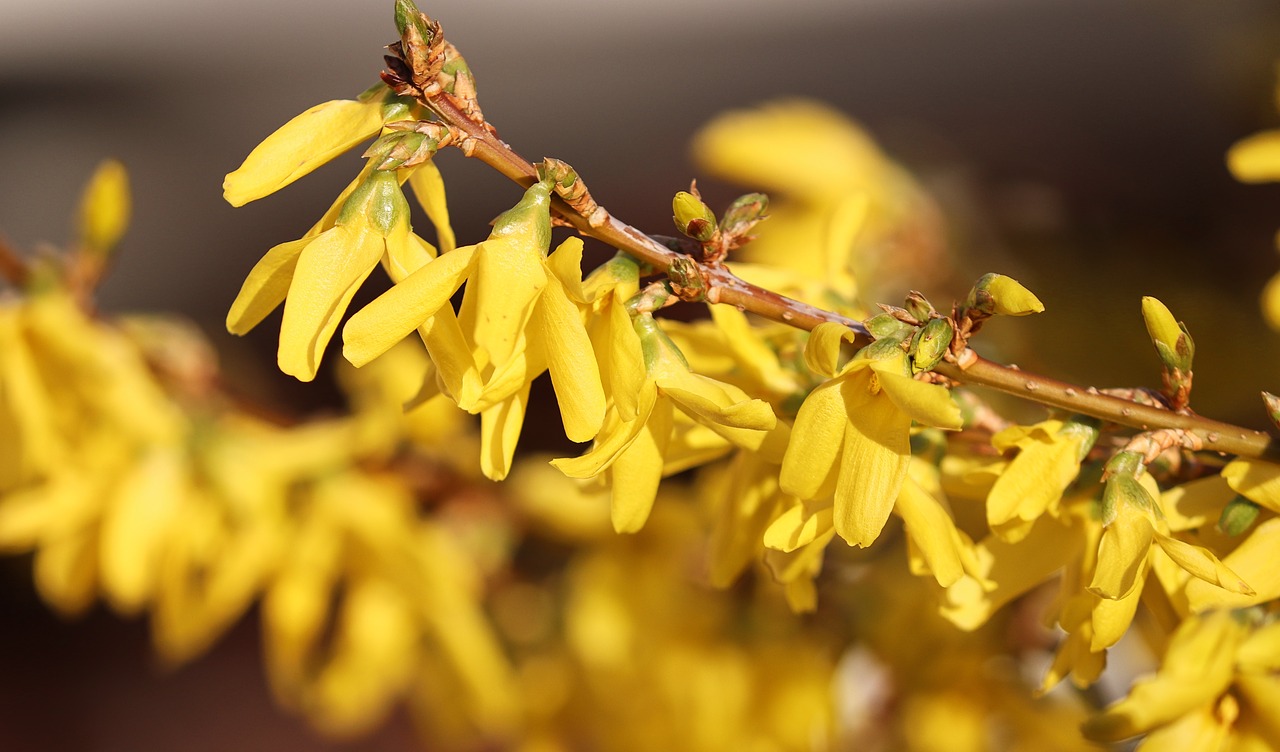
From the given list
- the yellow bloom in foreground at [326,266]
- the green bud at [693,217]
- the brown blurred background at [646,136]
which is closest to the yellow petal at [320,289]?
the yellow bloom in foreground at [326,266]

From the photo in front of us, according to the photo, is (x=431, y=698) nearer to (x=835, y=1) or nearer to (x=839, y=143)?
(x=839, y=143)

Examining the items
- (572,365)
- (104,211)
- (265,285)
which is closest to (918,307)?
(572,365)

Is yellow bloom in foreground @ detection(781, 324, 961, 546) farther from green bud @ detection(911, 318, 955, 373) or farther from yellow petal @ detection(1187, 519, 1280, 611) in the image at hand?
yellow petal @ detection(1187, 519, 1280, 611)

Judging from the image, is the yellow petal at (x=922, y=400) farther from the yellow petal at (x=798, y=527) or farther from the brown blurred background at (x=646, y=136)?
the brown blurred background at (x=646, y=136)

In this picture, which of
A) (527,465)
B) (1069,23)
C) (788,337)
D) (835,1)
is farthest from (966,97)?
(788,337)

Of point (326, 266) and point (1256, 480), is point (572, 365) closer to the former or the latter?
point (326, 266)

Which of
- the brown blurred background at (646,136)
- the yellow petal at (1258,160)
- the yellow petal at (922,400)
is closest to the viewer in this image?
the yellow petal at (922,400)

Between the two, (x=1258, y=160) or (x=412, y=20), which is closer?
(x=412, y=20)
